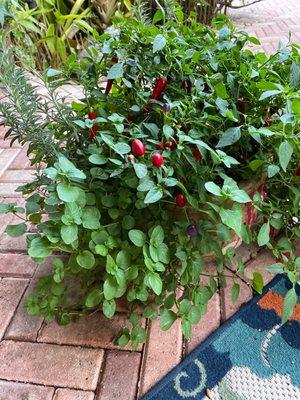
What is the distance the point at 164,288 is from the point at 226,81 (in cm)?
55

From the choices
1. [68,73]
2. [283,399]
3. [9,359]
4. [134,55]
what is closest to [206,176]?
[134,55]

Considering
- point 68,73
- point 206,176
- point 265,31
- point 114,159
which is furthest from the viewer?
point 265,31

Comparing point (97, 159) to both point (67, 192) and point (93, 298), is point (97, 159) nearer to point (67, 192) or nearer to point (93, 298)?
point (67, 192)

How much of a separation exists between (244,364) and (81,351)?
1.41 feet

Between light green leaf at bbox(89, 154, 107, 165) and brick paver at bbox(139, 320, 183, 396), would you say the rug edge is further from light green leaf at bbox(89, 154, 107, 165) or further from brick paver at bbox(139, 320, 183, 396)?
light green leaf at bbox(89, 154, 107, 165)

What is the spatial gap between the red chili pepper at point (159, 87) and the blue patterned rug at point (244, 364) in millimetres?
657

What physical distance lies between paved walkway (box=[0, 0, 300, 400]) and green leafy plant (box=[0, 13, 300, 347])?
7cm

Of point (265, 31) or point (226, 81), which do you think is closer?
point (226, 81)

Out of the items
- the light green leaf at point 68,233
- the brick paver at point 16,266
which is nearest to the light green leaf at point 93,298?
the light green leaf at point 68,233

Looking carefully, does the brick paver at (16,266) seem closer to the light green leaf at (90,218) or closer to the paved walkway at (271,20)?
the light green leaf at (90,218)

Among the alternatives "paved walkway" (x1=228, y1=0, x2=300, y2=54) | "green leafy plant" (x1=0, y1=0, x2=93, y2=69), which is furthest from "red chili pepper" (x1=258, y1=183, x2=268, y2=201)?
"paved walkway" (x1=228, y1=0, x2=300, y2=54)

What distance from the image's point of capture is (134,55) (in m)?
0.92

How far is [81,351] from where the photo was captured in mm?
1026

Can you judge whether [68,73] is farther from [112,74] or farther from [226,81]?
[226,81]
